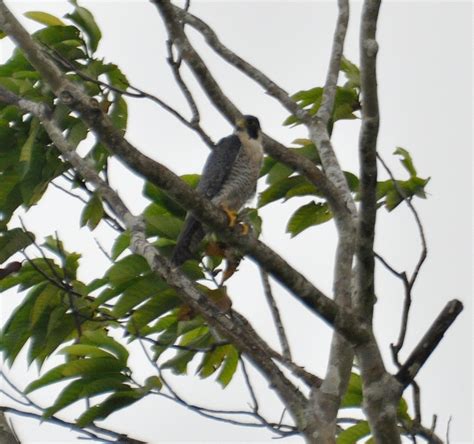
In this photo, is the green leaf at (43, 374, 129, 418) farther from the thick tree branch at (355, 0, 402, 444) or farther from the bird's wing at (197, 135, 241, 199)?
the bird's wing at (197, 135, 241, 199)

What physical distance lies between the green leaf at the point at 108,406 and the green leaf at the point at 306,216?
1190 millimetres

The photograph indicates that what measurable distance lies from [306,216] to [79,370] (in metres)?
1.40

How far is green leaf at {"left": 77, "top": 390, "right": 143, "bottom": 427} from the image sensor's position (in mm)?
4047

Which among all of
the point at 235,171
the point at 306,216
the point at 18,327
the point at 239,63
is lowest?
the point at 18,327

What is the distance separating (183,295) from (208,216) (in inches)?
14.0

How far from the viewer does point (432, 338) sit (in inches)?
148

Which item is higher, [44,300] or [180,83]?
[180,83]

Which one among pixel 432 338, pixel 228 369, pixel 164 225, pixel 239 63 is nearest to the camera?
pixel 432 338

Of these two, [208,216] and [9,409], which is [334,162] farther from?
[9,409]

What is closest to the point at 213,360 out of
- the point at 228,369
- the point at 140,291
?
Answer: the point at 228,369

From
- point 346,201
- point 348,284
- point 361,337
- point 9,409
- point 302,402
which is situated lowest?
point 9,409

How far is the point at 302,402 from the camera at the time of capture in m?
3.93

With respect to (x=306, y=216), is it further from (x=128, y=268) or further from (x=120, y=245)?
(x=128, y=268)

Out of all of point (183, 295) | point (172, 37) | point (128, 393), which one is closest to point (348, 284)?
point (183, 295)
